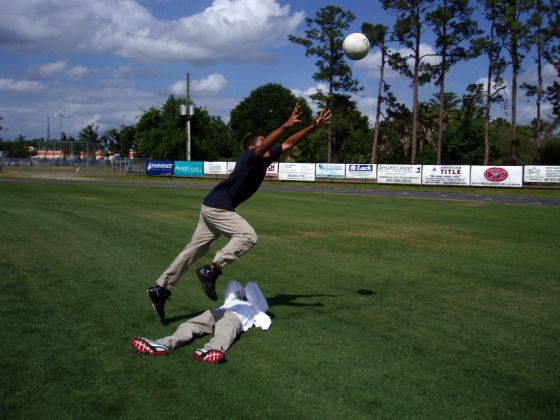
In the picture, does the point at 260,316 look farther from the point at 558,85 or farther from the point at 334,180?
the point at 558,85

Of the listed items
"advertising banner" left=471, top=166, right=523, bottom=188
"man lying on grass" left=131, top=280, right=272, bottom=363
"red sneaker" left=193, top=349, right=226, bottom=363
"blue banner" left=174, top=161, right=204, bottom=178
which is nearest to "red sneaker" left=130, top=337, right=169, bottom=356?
"man lying on grass" left=131, top=280, right=272, bottom=363

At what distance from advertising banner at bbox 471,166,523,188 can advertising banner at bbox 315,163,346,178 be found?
1057 centimetres

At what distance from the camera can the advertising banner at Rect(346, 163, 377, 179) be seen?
141 feet

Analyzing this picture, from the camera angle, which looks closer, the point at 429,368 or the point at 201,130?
the point at 429,368

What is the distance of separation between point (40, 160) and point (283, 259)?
264ft

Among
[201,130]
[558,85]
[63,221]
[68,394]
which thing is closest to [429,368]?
[68,394]

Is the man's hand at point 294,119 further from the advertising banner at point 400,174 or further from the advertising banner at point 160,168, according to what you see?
the advertising banner at point 160,168

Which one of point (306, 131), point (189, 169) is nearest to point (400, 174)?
point (189, 169)

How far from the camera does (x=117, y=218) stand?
15555 mm

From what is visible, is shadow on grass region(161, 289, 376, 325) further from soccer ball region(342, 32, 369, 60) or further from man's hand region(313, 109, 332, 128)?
soccer ball region(342, 32, 369, 60)

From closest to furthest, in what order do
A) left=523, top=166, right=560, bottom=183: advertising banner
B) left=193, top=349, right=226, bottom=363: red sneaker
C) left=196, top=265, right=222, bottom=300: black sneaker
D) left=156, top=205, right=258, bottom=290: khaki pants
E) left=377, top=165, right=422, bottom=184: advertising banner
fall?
1. left=193, top=349, right=226, bottom=363: red sneaker
2. left=196, top=265, right=222, bottom=300: black sneaker
3. left=156, top=205, right=258, bottom=290: khaki pants
4. left=523, top=166, right=560, bottom=183: advertising banner
5. left=377, top=165, right=422, bottom=184: advertising banner

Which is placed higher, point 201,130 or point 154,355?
point 201,130

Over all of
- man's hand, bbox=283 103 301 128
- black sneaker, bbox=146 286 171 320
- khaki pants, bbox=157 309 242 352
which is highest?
man's hand, bbox=283 103 301 128

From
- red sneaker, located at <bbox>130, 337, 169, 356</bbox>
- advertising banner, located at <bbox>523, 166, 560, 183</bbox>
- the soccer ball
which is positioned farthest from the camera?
advertising banner, located at <bbox>523, 166, 560, 183</bbox>
